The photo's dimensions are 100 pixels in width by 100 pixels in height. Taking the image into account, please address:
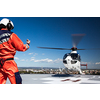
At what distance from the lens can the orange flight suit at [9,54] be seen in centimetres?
208

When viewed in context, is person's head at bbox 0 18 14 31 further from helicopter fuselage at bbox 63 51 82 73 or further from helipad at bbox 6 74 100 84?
helicopter fuselage at bbox 63 51 82 73

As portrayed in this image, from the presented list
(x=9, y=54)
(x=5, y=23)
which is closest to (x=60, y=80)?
(x=9, y=54)

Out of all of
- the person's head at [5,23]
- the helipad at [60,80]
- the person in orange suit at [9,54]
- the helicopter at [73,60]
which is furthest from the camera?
the helicopter at [73,60]

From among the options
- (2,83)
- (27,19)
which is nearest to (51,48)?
(27,19)

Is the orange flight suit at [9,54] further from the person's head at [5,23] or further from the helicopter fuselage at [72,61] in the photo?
the helicopter fuselage at [72,61]

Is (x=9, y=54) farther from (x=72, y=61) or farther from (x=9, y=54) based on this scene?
(x=72, y=61)

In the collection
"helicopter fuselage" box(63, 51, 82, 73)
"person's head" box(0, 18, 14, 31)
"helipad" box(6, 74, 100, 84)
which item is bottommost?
"helipad" box(6, 74, 100, 84)

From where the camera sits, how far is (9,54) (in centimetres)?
215

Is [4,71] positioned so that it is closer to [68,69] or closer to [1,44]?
[1,44]

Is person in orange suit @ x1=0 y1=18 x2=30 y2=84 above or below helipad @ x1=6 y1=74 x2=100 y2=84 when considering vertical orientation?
above

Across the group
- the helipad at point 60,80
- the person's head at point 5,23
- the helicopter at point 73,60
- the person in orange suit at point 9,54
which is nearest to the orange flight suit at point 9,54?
the person in orange suit at point 9,54

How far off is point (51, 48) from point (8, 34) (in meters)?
5.39

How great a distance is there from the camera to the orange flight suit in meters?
2.08

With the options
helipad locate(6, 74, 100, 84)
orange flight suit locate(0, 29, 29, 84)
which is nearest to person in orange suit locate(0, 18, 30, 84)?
orange flight suit locate(0, 29, 29, 84)
